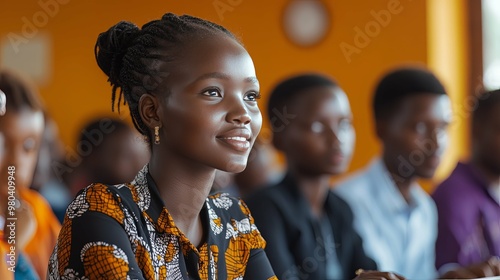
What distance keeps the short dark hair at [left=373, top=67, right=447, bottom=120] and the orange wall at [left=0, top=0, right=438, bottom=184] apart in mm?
1572

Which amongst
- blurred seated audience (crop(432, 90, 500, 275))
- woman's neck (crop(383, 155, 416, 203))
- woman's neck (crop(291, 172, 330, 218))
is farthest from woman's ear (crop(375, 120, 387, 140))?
woman's neck (crop(291, 172, 330, 218))

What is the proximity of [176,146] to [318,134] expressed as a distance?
921 millimetres

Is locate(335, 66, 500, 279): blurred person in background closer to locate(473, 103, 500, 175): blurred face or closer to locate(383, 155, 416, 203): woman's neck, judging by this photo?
locate(383, 155, 416, 203): woman's neck

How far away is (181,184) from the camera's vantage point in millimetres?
1069

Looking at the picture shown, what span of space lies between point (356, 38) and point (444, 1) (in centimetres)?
51

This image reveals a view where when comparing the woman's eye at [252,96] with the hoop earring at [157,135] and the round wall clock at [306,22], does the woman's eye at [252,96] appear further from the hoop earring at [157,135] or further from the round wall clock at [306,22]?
the round wall clock at [306,22]

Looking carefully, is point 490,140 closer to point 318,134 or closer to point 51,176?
point 318,134

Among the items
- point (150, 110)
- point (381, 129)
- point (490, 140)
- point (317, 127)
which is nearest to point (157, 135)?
point (150, 110)

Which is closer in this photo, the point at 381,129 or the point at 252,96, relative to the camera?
the point at 252,96

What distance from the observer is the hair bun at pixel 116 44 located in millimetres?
1121

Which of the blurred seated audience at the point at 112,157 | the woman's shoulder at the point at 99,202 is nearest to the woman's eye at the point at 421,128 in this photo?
the blurred seated audience at the point at 112,157

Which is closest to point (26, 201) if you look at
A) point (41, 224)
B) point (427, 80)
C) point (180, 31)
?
point (41, 224)

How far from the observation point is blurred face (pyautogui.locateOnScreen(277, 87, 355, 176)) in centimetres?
191

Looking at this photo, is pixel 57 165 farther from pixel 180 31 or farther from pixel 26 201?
pixel 180 31
